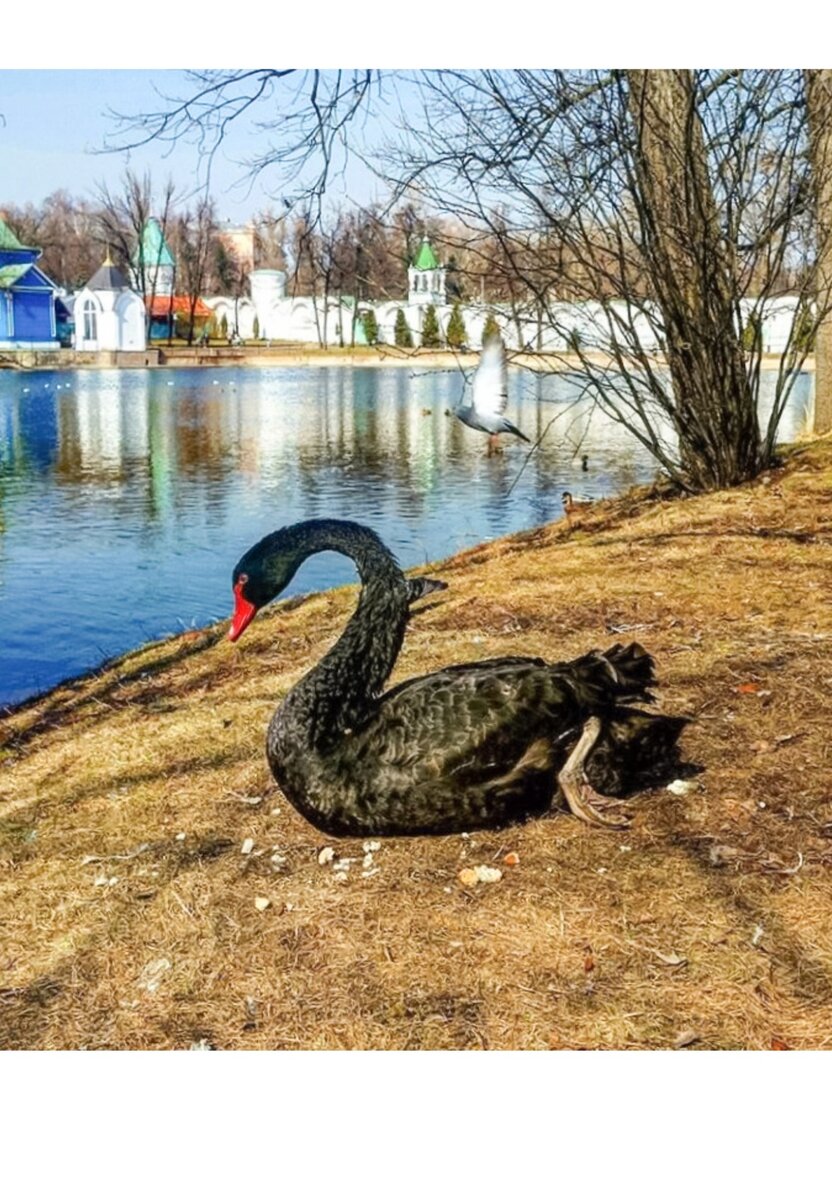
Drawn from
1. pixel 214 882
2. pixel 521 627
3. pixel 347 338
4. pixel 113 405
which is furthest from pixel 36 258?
pixel 214 882

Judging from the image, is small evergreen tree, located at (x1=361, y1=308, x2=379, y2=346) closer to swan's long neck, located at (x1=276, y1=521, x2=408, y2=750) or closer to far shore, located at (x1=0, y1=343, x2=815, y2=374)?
far shore, located at (x1=0, y1=343, x2=815, y2=374)

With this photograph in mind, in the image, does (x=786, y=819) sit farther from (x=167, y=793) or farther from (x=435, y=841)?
(x=167, y=793)

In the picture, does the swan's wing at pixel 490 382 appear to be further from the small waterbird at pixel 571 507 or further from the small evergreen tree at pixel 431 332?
the small waterbird at pixel 571 507

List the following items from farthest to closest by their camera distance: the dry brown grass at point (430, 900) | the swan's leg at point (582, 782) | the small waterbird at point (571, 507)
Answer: the small waterbird at point (571, 507) < the swan's leg at point (582, 782) < the dry brown grass at point (430, 900)

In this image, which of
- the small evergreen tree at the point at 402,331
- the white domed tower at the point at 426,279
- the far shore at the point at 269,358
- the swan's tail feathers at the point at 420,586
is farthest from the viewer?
the far shore at the point at 269,358

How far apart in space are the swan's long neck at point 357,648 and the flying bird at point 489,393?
1.61 metres

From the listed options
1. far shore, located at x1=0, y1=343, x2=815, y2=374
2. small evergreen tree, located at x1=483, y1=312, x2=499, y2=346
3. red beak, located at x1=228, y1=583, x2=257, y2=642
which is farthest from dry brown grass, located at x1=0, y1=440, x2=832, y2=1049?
far shore, located at x1=0, y1=343, x2=815, y2=374

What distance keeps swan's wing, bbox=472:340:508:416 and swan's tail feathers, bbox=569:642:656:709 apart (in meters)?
1.69

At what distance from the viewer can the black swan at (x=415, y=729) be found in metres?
2.51

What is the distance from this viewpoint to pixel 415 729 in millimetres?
2527

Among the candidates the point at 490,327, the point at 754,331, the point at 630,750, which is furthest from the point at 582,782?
the point at 754,331

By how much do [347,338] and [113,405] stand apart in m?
2.55

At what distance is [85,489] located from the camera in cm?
770

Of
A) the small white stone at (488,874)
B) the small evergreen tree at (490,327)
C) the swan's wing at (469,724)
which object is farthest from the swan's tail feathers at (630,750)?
the small evergreen tree at (490,327)
